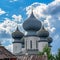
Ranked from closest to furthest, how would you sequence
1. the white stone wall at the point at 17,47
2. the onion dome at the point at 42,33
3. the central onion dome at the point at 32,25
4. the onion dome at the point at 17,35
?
1. the onion dome at the point at 42,33
2. the central onion dome at the point at 32,25
3. the white stone wall at the point at 17,47
4. the onion dome at the point at 17,35

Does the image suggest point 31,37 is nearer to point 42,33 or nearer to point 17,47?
point 42,33

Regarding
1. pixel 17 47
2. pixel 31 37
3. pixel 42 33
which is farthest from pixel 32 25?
pixel 17 47

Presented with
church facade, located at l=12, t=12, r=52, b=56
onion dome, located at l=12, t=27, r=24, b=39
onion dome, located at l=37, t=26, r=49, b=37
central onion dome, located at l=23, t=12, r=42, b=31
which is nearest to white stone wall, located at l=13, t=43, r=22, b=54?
church facade, located at l=12, t=12, r=52, b=56

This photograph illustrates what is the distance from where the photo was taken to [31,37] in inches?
2606

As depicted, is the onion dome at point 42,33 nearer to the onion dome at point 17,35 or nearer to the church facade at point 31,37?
the church facade at point 31,37

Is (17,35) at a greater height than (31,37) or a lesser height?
greater

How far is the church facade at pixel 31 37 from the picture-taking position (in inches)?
2539

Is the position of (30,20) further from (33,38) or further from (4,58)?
(4,58)

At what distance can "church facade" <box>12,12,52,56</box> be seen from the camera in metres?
64.5

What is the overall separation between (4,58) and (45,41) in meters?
36.5

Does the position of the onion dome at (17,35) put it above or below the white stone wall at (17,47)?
above

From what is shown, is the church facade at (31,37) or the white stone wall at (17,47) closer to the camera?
the church facade at (31,37)

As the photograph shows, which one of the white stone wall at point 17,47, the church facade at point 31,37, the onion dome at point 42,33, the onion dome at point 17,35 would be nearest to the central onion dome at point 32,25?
the church facade at point 31,37

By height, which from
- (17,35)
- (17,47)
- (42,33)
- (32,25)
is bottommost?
(17,47)
